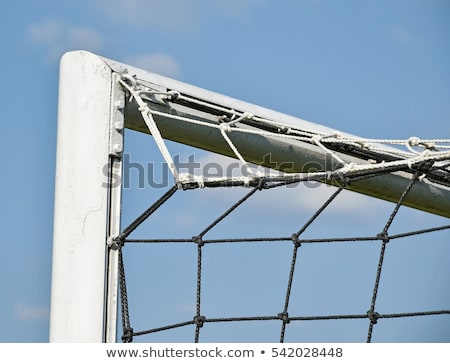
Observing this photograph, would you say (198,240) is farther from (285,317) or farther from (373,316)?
(373,316)

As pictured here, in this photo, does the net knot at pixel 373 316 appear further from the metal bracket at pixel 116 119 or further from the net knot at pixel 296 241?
the metal bracket at pixel 116 119

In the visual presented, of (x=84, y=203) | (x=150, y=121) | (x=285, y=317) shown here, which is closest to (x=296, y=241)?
(x=285, y=317)

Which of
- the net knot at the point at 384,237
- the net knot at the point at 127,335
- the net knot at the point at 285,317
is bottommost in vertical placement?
the net knot at the point at 127,335

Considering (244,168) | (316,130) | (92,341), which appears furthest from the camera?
(316,130)

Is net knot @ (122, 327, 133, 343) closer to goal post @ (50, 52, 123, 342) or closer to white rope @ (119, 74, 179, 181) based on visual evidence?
goal post @ (50, 52, 123, 342)

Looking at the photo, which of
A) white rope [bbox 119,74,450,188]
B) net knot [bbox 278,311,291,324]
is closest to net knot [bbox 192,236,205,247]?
white rope [bbox 119,74,450,188]

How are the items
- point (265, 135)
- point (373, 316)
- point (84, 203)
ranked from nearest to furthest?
point (84, 203) < point (373, 316) < point (265, 135)

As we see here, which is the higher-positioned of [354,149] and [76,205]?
[354,149]

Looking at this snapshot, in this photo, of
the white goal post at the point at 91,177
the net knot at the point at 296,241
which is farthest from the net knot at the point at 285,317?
the white goal post at the point at 91,177

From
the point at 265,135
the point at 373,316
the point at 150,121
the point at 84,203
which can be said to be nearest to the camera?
the point at 84,203
